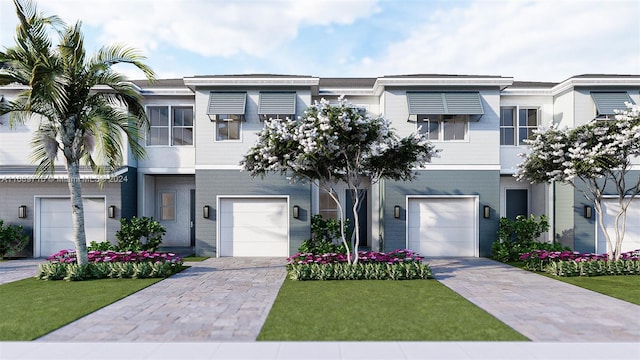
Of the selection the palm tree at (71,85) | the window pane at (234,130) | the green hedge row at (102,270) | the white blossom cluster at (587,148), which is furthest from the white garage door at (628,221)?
the palm tree at (71,85)

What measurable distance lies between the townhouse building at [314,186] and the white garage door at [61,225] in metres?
0.04

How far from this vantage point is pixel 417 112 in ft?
41.5

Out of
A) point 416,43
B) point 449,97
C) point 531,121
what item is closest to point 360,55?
point 416,43

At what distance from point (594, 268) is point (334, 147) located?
7.95 m

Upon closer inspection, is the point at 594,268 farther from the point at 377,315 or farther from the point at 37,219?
the point at 37,219

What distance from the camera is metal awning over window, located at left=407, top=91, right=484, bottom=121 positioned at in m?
12.7

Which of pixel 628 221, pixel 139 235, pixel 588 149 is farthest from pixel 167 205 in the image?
pixel 628 221

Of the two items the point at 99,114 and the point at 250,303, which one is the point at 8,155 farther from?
the point at 250,303

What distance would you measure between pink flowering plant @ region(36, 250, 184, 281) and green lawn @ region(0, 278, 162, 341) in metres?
0.28

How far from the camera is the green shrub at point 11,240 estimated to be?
1259 centimetres

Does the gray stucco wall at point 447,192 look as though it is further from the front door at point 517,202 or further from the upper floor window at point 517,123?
the front door at point 517,202

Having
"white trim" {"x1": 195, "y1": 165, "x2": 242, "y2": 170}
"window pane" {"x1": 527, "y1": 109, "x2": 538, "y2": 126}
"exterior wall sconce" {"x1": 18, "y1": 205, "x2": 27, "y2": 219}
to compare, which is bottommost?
"exterior wall sconce" {"x1": 18, "y1": 205, "x2": 27, "y2": 219}

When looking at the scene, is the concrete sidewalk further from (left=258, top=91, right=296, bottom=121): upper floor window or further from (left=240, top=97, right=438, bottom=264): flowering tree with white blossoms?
(left=258, top=91, right=296, bottom=121): upper floor window

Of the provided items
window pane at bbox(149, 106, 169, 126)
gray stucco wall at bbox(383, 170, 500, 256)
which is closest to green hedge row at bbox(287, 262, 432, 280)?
gray stucco wall at bbox(383, 170, 500, 256)
